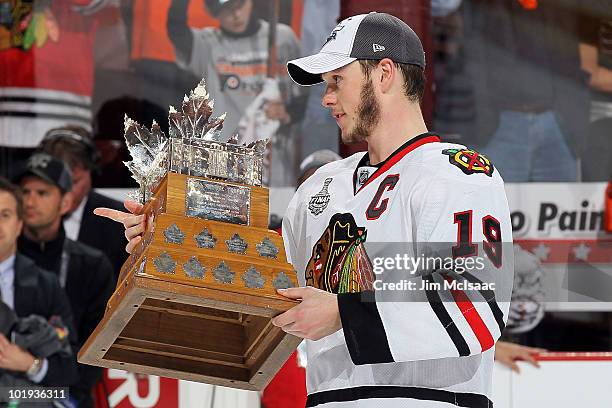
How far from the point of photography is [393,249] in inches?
109

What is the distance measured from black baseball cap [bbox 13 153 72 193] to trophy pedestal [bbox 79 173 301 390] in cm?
294

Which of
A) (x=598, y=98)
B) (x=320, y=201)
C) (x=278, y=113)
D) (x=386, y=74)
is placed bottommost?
(x=320, y=201)

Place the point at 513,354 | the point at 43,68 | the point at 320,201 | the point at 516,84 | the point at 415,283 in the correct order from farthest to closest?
the point at 43,68 < the point at 516,84 < the point at 513,354 < the point at 320,201 < the point at 415,283

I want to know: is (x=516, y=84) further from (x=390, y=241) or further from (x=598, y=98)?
(x=390, y=241)

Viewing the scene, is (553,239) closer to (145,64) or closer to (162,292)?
(145,64)

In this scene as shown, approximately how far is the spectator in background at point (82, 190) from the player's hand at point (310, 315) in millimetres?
3139

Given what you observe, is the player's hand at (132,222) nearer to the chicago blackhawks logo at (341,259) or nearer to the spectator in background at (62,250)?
the chicago blackhawks logo at (341,259)

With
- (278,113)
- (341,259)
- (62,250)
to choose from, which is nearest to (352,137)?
(341,259)

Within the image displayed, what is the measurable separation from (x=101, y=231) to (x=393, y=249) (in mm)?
3231

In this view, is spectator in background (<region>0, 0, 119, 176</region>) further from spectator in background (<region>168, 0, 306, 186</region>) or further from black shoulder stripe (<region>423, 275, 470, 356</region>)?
black shoulder stripe (<region>423, 275, 470, 356</region>)

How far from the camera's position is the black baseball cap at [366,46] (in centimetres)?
295

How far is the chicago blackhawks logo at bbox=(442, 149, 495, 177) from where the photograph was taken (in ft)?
9.08

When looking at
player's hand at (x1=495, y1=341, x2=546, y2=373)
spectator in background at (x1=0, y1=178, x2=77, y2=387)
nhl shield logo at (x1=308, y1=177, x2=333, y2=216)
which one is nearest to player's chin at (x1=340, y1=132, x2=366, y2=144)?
nhl shield logo at (x1=308, y1=177, x2=333, y2=216)

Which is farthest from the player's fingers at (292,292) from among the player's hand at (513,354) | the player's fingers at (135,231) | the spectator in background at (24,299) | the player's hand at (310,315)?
the spectator in background at (24,299)
